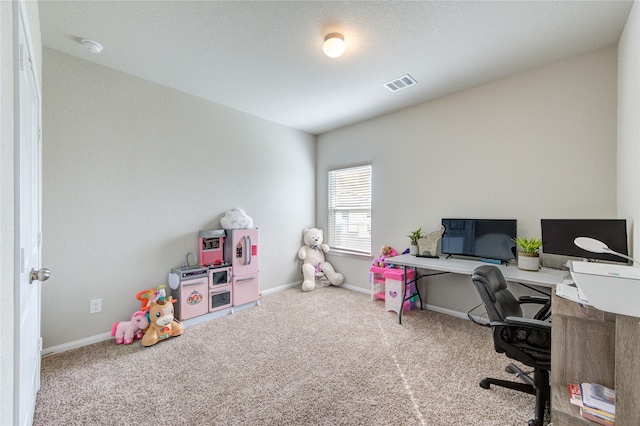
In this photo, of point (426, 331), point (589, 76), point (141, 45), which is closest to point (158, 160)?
point (141, 45)

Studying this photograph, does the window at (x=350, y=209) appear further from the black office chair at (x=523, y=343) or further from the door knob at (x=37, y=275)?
the door knob at (x=37, y=275)

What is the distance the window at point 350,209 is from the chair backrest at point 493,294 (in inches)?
86.9

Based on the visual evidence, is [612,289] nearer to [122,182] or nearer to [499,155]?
[499,155]

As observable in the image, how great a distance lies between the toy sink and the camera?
2.93 ft

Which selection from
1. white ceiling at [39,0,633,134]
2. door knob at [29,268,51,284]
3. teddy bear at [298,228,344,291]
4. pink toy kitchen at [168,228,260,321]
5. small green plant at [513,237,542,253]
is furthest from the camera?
teddy bear at [298,228,344,291]

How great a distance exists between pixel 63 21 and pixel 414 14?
267 cm

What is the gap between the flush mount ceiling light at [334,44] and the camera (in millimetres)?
2098

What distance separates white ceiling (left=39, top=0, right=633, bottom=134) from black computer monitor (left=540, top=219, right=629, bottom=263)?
1543mm

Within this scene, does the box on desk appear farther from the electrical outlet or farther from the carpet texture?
the electrical outlet

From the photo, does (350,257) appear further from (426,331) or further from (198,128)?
(198,128)

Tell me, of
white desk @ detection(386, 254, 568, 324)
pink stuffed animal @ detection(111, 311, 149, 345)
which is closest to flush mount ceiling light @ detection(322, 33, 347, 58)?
white desk @ detection(386, 254, 568, 324)

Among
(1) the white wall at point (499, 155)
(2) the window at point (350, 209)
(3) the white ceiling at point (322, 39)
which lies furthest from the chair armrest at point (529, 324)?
(2) the window at point (350, 209)

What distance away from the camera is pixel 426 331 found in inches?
108

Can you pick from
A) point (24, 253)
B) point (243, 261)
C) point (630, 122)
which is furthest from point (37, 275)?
point (630, 122)
